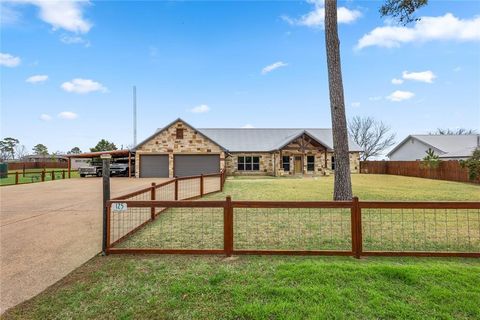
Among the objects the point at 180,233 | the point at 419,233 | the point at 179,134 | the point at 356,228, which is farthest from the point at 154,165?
the point at 356,228

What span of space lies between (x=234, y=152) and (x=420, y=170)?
1770 centimetres

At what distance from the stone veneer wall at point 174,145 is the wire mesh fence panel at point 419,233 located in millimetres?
19180

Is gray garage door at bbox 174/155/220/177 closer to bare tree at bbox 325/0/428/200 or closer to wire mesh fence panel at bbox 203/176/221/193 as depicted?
wire mesh fence panel at bbox 203/176/221/193

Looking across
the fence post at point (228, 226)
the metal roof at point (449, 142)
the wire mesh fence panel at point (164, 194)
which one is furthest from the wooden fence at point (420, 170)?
the fence post at point (228, 226)

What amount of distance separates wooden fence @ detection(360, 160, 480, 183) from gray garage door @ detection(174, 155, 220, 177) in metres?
18.3

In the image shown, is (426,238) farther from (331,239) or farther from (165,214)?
(165,214)

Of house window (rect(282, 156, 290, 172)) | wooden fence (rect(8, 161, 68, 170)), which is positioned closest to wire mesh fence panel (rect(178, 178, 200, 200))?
house window (rect(282, 156, 290, 172))

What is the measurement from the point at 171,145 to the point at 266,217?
19612mm

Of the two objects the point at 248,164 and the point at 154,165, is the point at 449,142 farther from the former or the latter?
the point at 154,165

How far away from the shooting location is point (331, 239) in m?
5.45

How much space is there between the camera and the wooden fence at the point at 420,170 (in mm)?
Answer: 20261

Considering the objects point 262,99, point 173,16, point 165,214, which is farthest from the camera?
point 262,99

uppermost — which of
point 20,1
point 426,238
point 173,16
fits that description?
point 173,16

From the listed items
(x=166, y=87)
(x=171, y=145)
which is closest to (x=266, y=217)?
(x=171, y=145)
